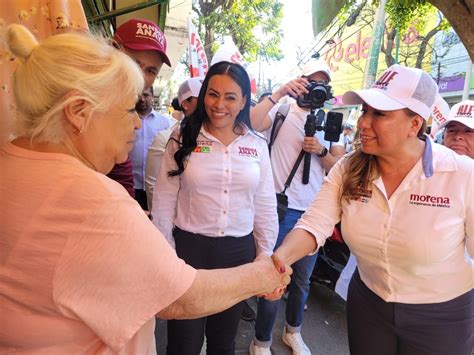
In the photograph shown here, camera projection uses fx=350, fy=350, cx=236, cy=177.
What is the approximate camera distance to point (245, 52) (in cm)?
1170

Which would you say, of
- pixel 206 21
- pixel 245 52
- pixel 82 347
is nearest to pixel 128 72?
pixel 82 347

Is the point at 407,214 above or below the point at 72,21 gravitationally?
below

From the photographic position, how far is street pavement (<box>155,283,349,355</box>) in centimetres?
309

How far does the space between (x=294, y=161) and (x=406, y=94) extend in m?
→ 1.48

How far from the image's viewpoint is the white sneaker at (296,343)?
299 cm

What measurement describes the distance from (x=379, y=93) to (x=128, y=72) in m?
1.21

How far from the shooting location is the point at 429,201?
1.63 m

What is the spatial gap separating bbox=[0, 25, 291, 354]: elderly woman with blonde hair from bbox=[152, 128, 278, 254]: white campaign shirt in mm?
1148

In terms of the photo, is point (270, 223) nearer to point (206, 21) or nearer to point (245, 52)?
point (206, 21)

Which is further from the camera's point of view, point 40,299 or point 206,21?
point 206,21

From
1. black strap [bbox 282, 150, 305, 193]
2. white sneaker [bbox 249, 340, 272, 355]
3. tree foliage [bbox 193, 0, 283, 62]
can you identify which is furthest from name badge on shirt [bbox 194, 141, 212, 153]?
tree foliage [bbox 193, 0, 283, 62]

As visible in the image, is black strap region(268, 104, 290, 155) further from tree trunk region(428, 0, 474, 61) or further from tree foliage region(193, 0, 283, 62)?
tree foliage region(193, 0, 283, 62)

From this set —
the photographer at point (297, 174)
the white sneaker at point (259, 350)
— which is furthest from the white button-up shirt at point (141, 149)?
the white sneaker at point (259, 350)

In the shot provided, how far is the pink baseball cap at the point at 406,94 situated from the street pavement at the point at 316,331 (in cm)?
→ 233
